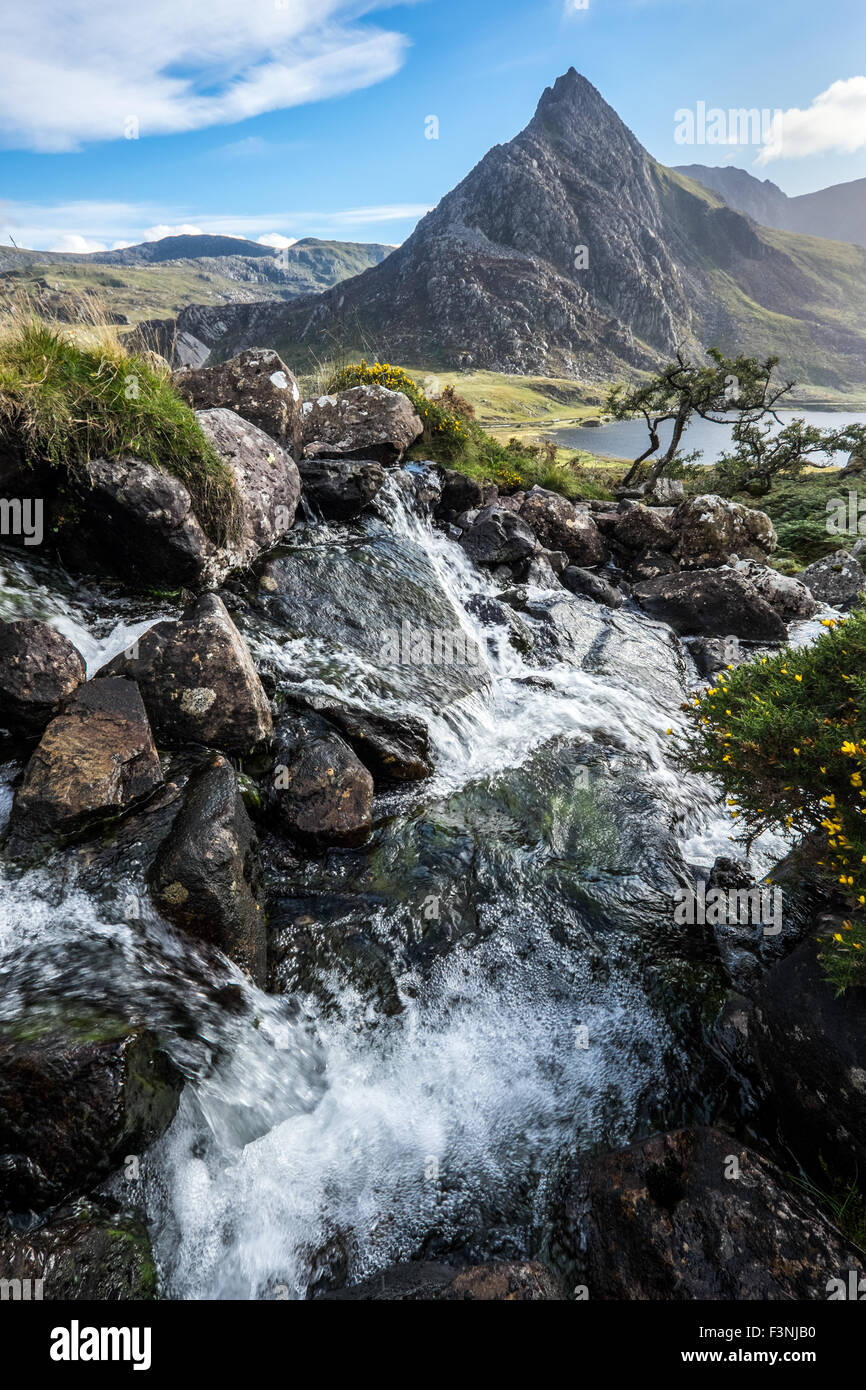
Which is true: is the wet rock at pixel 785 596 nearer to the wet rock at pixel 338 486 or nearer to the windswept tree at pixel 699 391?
the windswept tree at pixel 699 391

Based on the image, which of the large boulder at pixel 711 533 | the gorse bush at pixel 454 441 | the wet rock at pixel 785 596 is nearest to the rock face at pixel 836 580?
the wet rock at pixel 785 596

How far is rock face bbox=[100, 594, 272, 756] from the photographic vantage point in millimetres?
8070

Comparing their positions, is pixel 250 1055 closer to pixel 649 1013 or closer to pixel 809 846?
pixel 649 1013

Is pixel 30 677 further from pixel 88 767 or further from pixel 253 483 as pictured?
pixel 253 483

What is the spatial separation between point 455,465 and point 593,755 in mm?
13447

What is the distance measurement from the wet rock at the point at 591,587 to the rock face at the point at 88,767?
13701mm

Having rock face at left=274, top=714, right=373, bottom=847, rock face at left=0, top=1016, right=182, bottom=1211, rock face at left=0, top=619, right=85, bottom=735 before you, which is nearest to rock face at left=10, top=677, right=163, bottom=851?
rock face at left=0, top=619, right=85, bottom=735

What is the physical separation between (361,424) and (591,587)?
8.90 metres

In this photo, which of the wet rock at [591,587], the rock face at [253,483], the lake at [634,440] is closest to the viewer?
the rock face at [253,483]

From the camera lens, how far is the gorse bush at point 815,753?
5395mm

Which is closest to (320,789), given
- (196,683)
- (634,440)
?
(196,683)

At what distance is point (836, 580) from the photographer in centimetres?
1966
